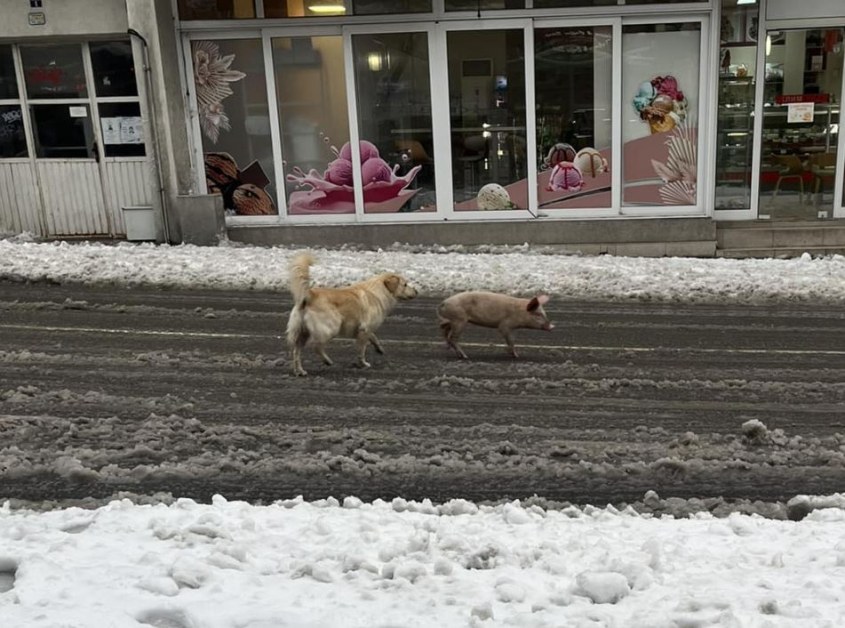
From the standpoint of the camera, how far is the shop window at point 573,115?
13.6 meters

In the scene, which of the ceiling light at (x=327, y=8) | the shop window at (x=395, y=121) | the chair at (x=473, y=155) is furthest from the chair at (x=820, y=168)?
the ceiling light at (x=327, y=8)

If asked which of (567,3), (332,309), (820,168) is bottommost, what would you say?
(332,309)

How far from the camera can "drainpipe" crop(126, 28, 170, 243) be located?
1334 centimetres

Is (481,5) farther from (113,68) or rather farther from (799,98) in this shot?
(113,68)

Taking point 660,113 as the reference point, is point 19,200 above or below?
below

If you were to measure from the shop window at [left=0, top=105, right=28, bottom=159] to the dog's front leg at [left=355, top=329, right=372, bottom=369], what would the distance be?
10664 millimetres

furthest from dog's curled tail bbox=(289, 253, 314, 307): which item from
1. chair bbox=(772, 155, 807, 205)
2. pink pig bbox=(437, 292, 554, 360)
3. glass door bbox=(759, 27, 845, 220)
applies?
chair bbox=(772, 155, 807, 205)

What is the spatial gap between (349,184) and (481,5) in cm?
395

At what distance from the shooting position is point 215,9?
13781 millimetres

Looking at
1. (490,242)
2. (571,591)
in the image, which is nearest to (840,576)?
(571,591)

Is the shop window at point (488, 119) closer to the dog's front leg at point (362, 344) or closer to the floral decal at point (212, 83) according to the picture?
the floral decal at point (212, 83)

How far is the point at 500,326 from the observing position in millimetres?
7594

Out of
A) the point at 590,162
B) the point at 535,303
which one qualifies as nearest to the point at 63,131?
the point at 590,162

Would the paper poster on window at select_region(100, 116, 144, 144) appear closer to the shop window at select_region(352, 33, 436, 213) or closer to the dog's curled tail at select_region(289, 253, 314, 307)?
the shop window at select_region(352, 33, 436, 213)
